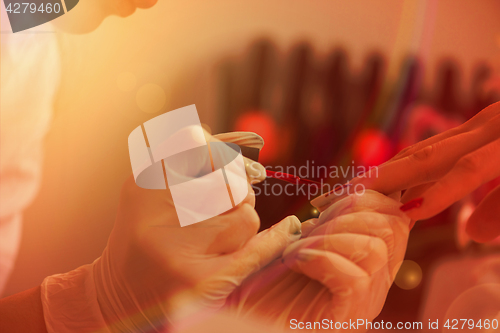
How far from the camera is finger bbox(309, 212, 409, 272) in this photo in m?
0.46

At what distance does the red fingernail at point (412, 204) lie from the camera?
0.45 m

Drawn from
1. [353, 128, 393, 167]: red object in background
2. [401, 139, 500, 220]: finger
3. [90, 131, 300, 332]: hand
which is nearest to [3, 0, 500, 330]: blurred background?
[353, 128, 393, 167]: red object in background

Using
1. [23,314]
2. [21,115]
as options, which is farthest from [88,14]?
[23,314]

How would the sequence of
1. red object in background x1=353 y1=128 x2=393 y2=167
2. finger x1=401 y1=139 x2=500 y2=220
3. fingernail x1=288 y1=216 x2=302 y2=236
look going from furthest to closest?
red object in background x1=353 y1=128 x2=393 y2=167
fingernail x1=288 y1=216 x2=302 y2=236
finger x1=401 y1=139 x2=500 y2=220

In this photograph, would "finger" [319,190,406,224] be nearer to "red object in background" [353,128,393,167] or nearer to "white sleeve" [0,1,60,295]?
"red object in background" [353,128,393,167]

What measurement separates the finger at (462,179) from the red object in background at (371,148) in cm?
22

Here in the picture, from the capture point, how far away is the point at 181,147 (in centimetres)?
58

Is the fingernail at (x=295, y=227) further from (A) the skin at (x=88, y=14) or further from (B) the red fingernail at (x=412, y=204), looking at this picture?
(A) the skin at (x=88, y=14)

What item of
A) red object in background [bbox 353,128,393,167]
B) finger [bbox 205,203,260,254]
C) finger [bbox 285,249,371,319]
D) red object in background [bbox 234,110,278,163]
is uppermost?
red object in background [bbox 234,110,278,163]

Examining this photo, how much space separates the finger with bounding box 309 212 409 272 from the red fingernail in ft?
0.06

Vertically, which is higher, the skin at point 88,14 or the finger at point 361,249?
the skin at point 88,14

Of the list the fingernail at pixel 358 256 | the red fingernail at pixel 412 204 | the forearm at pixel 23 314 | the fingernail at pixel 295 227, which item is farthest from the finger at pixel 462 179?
the forearm at pixel 23 314

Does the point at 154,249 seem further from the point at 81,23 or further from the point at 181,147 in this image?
the point at 81,23

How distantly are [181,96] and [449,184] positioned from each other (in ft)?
1.91
